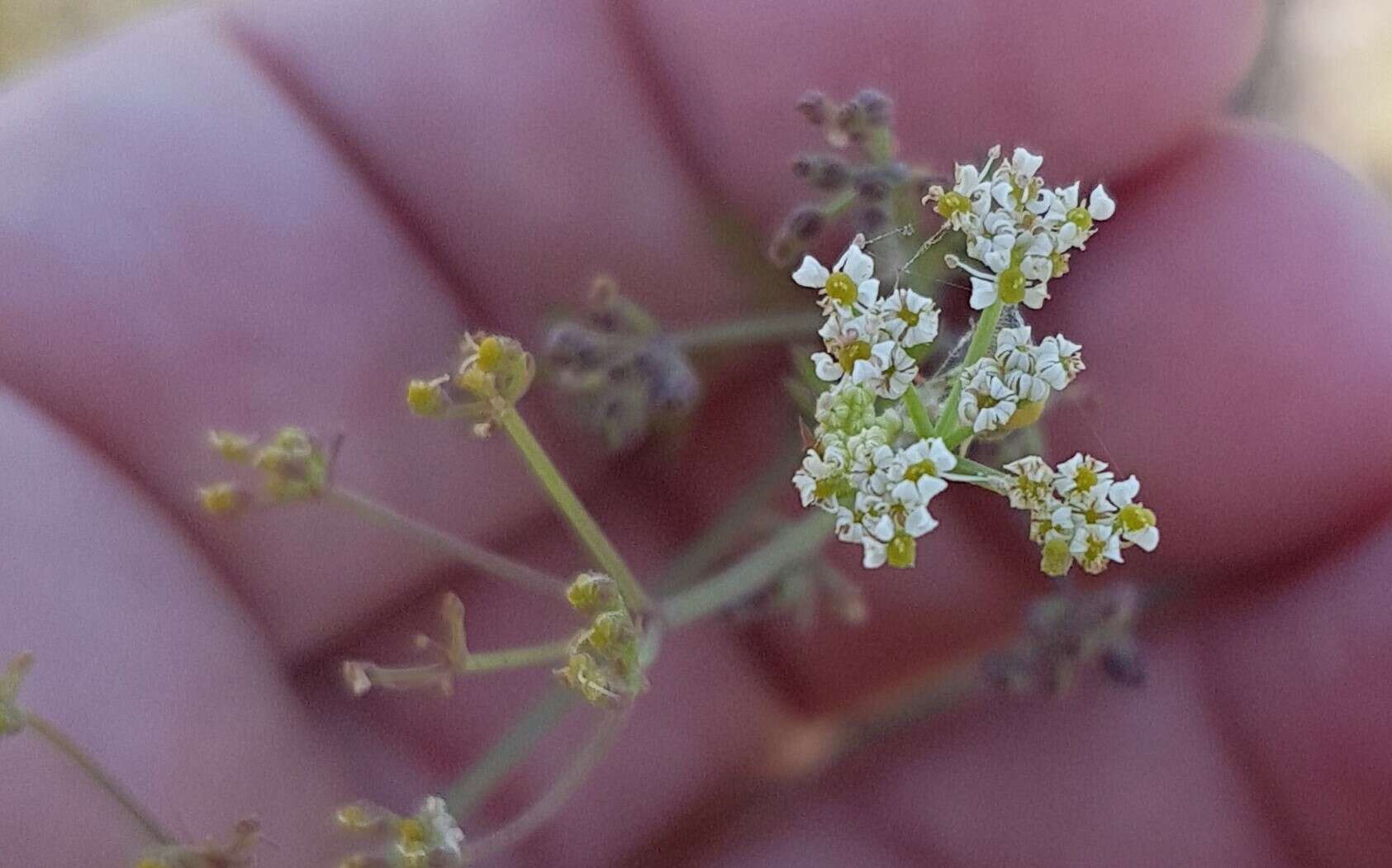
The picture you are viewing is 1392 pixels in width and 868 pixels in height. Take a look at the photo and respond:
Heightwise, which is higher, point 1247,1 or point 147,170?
point 147,170

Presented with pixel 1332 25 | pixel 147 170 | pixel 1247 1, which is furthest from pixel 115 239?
pixel 1332 25

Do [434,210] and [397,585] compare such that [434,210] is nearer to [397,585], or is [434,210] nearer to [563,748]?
[397,585]

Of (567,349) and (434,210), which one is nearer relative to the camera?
(567,349)

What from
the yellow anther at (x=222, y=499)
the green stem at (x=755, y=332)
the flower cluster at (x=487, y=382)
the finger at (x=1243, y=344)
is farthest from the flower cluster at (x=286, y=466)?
the finger at (x=1243, y=344)

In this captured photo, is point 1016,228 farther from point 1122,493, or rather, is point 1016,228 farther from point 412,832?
point 412,832

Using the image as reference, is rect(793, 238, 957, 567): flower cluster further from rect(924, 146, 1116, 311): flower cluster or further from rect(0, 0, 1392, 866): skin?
rect(0, 0, 1392, 866): skin

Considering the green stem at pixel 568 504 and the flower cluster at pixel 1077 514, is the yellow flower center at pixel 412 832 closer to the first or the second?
the green stem at pixel 568 504

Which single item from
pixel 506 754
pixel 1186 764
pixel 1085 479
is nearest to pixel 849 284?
pixel 1085 479
